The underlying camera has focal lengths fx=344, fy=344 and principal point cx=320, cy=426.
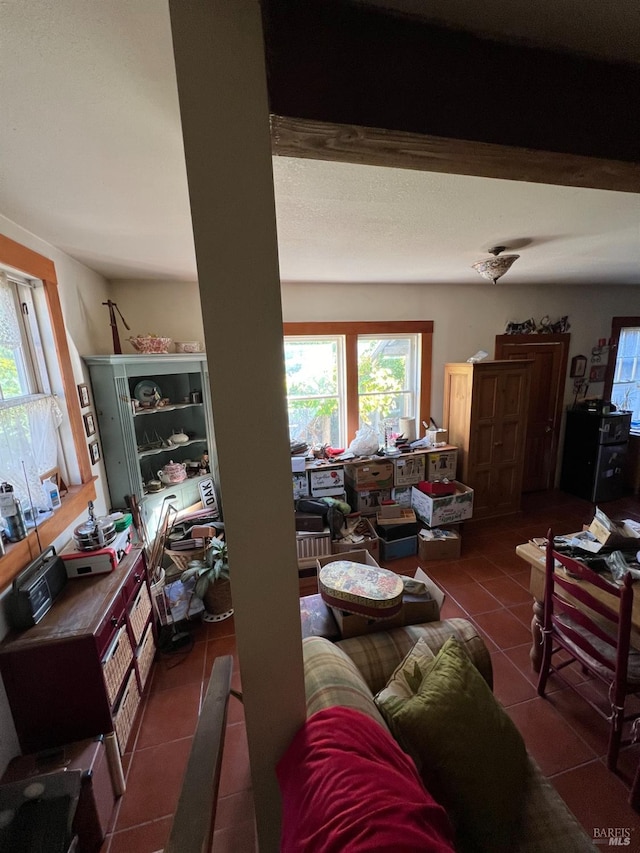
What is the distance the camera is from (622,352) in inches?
171

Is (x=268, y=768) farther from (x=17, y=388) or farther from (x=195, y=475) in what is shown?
(x=195, y=475)

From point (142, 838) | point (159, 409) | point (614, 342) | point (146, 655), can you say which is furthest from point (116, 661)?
point (614, 342)

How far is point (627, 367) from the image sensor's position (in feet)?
14.4

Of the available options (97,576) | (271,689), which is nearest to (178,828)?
(271,689)

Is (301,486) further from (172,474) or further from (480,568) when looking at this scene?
(480,568)

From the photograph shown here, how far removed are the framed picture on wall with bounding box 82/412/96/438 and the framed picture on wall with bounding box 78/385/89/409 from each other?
0.07 meters

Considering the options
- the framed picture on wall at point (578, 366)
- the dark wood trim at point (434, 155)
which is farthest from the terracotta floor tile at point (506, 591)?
the framed picture on wall at point (578, 366)

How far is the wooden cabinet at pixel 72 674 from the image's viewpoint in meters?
1.31

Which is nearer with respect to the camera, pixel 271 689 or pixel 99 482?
pixel 271 689

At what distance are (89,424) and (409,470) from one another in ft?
8.42

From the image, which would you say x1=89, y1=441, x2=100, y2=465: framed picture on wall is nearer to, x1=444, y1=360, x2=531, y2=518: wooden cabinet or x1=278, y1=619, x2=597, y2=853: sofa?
x1=278, y1=619, x2=597, y2=853: sofa

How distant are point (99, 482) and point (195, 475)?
2.37ft

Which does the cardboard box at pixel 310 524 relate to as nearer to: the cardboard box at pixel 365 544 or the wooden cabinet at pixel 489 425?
the cardboard box at pixel 365 544

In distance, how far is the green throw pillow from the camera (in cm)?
96
